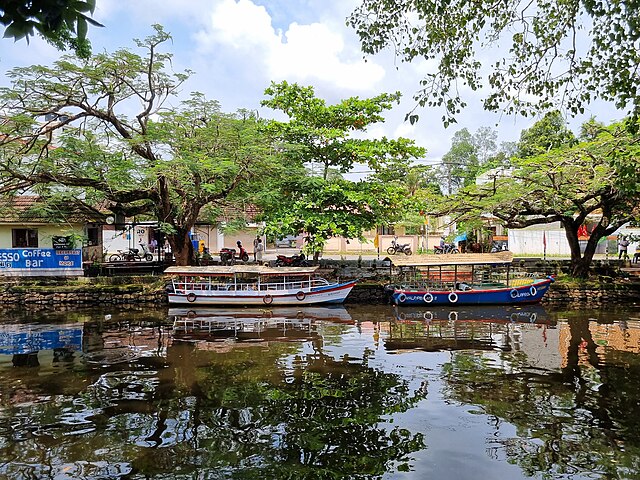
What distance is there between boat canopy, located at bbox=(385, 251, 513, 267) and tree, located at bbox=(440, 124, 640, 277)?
8.24 feet

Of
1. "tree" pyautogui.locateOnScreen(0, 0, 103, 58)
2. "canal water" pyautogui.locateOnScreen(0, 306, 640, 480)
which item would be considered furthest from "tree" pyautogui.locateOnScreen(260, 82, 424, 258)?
"tree" pyautogui.locateOnScreen(0, 0, 103, 58)

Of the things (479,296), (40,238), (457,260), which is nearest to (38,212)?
(40,238)

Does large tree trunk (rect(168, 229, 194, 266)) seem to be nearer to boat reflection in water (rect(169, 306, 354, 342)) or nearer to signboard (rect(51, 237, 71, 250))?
boat reflection in water (rect(169, 306, 354, 342))

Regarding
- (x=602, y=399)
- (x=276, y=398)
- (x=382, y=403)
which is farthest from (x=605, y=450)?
(x=276, y=398)

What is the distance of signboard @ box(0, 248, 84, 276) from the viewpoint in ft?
66.4

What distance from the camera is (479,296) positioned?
19328 millimetres

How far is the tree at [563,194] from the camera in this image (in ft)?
58.4

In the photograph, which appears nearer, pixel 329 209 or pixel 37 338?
pixel 37 338

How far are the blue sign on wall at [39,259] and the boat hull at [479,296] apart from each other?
13485mm

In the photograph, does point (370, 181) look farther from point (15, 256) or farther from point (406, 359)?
point (15, 256)

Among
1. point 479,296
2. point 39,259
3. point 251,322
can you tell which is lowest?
point 251,322

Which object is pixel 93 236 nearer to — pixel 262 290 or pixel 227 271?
pixel 227 271

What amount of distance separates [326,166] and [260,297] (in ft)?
20.9

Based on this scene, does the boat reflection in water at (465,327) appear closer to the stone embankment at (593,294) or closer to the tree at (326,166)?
the stone embankment at (593,294)
